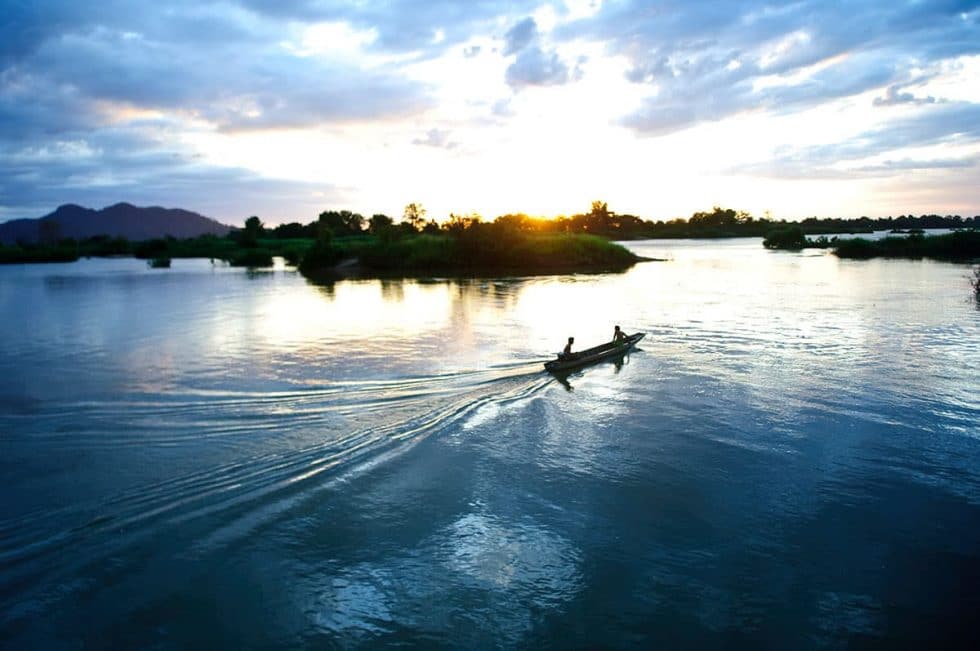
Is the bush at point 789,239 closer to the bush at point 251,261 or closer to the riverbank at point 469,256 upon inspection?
the riverbank at point 469,256

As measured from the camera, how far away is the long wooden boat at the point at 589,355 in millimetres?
20462

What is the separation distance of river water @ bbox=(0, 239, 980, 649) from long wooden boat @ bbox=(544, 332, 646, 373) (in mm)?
395

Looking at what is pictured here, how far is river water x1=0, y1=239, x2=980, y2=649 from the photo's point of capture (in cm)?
830

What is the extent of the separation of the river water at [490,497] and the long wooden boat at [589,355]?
40 centimetres

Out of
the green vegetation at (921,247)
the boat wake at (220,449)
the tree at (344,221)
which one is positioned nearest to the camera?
the boat wake at (220,449)

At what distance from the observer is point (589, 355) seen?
2155cm

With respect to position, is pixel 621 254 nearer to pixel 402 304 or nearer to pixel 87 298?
pixel 402 304

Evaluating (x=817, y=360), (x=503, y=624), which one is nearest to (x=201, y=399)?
(x=503, y=624)

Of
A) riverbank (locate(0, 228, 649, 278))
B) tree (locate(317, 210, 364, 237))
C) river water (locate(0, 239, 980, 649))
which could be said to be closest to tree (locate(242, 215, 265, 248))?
tree (locate(317, 210, 364, 237))

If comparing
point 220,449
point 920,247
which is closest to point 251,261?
point 220,449

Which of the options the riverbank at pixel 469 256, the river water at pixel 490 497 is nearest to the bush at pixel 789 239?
the riverbank at pixel 469 256

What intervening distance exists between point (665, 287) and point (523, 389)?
34759mm

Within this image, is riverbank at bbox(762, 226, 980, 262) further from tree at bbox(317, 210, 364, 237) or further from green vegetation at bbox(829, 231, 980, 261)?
tree at bbox(317, 210, 364, 237)

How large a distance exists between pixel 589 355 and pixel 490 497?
35.2ft
